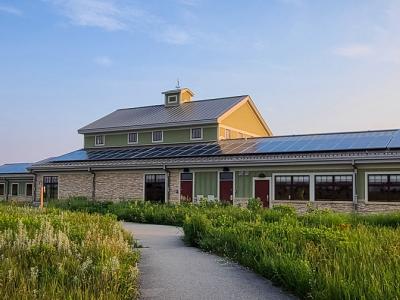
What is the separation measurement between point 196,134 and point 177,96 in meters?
7.61

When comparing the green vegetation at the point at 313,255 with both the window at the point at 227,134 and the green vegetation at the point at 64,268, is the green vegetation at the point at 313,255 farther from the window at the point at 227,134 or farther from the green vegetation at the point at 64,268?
the window at the point at 227,134

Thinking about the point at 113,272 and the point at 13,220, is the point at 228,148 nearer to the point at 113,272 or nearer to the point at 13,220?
the point at 13,220

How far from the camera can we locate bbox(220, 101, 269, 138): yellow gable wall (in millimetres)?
35594

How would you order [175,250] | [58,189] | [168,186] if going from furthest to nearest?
1. [58,189]
2. [168,186]
3. [175,250]

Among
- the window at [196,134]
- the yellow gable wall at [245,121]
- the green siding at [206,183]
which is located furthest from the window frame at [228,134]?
the green siding at [206,183]

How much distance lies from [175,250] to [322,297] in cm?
644

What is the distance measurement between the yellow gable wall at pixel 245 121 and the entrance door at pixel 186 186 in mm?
6403

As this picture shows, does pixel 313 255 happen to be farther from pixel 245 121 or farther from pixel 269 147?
pixel 245 121

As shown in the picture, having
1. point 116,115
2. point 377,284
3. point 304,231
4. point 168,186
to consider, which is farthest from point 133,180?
point 377,284

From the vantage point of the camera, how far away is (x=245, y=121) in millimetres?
38312

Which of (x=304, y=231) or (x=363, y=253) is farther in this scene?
(x=304, y=231)

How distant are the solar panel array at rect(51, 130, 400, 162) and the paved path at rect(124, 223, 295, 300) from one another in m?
15.7

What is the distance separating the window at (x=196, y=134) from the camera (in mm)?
34119

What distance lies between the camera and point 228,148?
30125 millimetres
